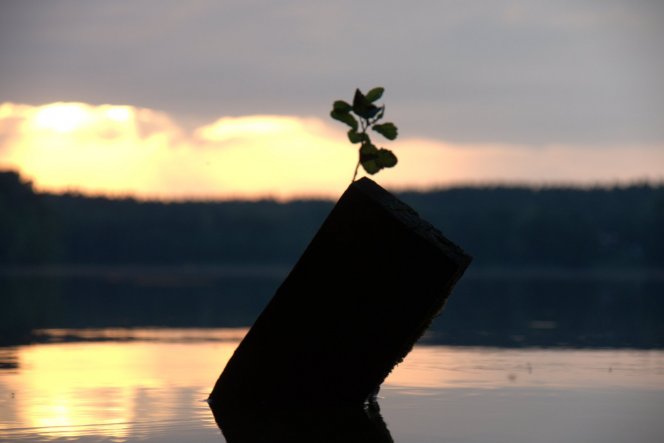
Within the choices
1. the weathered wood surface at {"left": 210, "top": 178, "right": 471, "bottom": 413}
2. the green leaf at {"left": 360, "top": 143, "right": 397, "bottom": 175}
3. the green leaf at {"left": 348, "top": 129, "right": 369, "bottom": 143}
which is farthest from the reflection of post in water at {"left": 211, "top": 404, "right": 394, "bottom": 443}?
the green leaf at {"left": 348, "top": 129, "right": 369, "bottom": 143}

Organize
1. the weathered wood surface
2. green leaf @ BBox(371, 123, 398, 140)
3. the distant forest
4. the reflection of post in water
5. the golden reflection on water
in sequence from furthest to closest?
the distant forest, green leaf @ BBox(371, 123, 398, 140), the weathered wood surface, the golden reflection on water, the reflection of post in water

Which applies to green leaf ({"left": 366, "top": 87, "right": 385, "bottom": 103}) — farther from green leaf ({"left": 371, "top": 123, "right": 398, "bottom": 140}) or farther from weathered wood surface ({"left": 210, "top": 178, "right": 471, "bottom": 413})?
weathered wood surface ({"left": 210, "top": 178, "right": 471, "bottom": 413})

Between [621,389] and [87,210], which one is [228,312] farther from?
[87,210]

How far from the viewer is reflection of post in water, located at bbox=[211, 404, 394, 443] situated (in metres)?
15.4

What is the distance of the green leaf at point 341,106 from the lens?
57.5 ft

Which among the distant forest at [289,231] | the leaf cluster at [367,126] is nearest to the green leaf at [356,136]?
the leaf cluster at [367,126]

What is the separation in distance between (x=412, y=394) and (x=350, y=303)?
3063 millimetres

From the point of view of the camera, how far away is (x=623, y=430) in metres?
16.1

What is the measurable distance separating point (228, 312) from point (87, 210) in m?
114

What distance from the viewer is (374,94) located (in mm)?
17453

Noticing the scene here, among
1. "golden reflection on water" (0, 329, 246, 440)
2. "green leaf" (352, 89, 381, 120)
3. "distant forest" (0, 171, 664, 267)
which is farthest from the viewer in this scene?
"distant forest" (0, 171, 664, 267)

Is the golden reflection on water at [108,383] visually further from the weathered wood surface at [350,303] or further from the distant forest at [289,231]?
the distant forest at [289,231]

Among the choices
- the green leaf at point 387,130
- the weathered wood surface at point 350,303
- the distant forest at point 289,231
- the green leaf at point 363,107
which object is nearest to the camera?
the weathered wood surface at point 350,303

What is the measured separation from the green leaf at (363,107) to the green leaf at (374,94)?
1.7 inches
